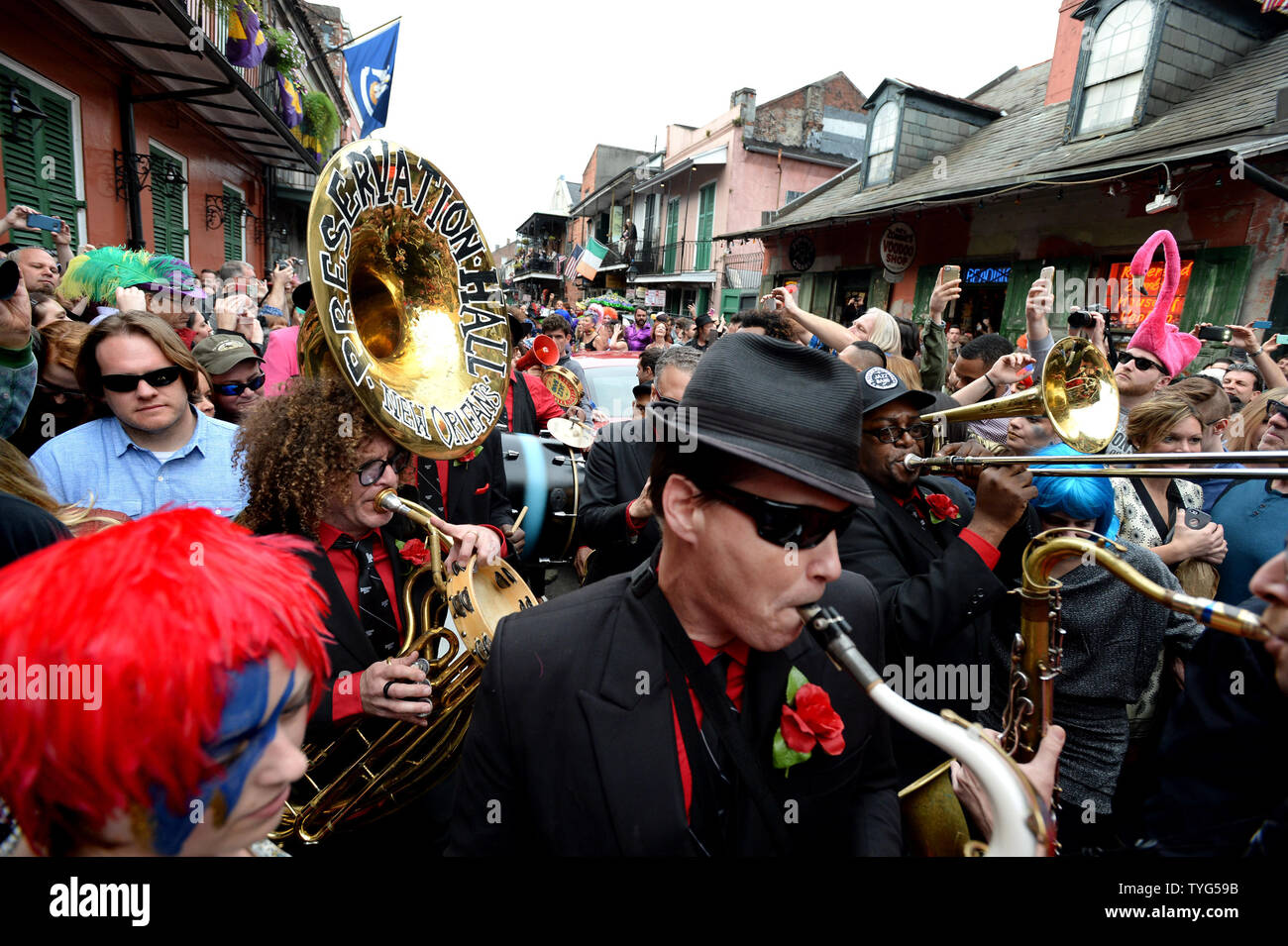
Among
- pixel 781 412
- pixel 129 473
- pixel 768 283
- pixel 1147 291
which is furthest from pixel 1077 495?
pixel 768 283

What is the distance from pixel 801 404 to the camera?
1490 mm

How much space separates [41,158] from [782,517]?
8861 millimetres

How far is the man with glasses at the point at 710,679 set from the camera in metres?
1.43

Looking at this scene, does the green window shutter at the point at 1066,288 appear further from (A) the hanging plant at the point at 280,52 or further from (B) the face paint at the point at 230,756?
A: (A) the hanging plant at the point at 280,52

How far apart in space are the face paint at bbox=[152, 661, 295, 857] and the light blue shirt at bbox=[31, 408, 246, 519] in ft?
6.53

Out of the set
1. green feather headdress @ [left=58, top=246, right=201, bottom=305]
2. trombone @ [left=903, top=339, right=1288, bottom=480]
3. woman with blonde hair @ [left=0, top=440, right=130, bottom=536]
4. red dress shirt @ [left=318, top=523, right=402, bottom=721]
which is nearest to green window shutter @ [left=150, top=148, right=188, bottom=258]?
green feather headdress @ [left=58, top=246, right=201, bottom=305]

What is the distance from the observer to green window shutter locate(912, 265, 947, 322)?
12.6m

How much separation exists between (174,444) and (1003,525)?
3211mm

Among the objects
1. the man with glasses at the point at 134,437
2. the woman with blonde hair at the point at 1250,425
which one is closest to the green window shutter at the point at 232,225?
the man with glasses at the point at 134,437

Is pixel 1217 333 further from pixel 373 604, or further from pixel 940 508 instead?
pixel 373 604

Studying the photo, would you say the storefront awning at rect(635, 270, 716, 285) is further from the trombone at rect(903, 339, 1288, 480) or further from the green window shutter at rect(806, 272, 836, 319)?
the trombone at rect(903, 339, 1288, 480)

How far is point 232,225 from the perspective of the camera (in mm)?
13125
